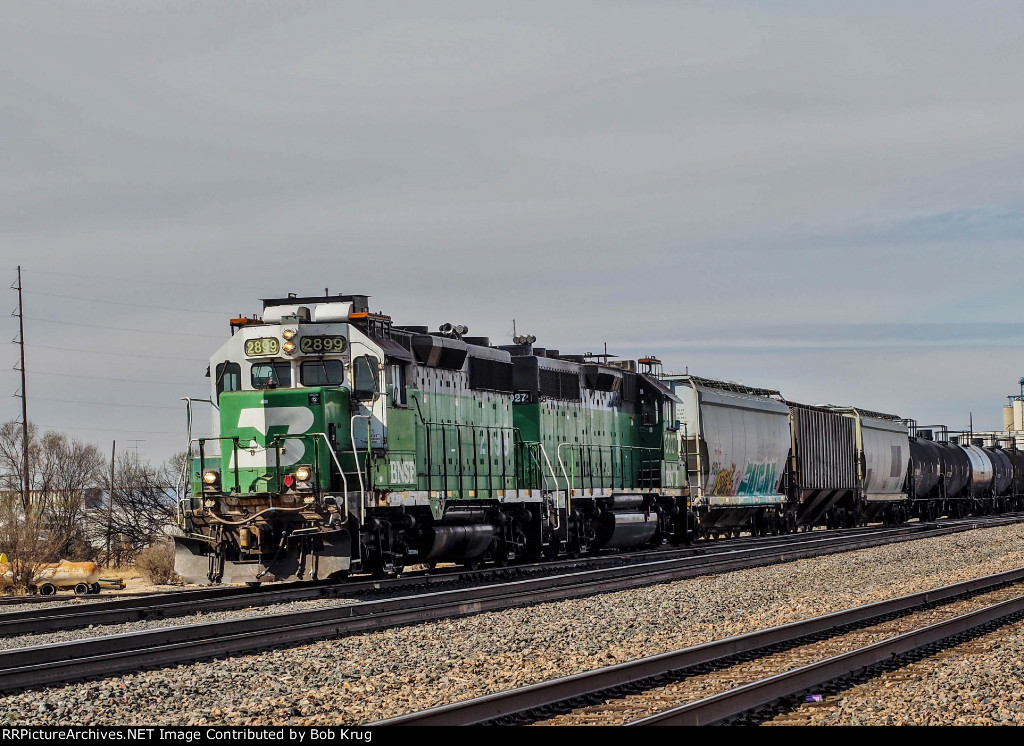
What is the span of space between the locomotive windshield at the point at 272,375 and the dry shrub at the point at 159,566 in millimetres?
9438

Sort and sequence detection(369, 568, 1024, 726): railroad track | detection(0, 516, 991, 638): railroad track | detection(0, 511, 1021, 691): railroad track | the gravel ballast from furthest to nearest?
detection(0, 516, 991, 638): railroad track < detection(0, 511, 1021, 691): railroad track < the gravel ballast < detection(369, 568, 1024, 726): railroad track

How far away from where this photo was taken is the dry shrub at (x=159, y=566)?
84.0 feet

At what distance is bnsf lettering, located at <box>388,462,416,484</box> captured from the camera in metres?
17.4

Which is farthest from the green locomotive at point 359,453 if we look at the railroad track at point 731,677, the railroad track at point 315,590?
the railroad track at point 731,677

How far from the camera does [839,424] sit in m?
40.0

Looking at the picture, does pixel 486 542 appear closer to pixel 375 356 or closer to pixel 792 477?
pixel 375 356

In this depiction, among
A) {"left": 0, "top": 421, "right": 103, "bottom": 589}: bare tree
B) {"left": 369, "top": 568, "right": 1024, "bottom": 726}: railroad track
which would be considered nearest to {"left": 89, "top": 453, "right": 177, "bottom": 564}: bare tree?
{"left": 0, "top": 421, "right": 103, "bottom": 589}: bare tree

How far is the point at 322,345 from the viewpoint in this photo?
17.3 metres

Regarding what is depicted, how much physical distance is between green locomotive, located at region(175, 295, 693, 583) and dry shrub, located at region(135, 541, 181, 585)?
26.9ft

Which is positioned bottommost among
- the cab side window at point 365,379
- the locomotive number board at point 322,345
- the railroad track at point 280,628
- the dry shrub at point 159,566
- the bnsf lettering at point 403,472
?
the dry shrub at point 159,566

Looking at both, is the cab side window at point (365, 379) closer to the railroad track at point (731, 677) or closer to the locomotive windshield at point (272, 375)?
the locomotive windshield at point (272, 375)

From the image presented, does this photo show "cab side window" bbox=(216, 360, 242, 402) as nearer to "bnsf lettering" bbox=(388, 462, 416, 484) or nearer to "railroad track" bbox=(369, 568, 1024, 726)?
"bnsf lettering" bbox=(388, 462, 416, 484)

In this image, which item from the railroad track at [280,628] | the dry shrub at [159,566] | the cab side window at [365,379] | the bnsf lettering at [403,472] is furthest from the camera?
the dry shrub at [159,566]

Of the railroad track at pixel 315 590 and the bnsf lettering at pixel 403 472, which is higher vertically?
the bnsf lettering at pixel 403 472
